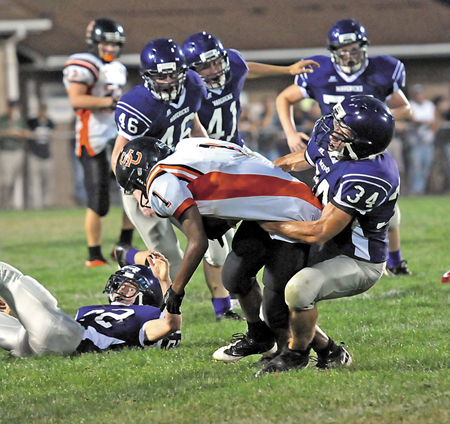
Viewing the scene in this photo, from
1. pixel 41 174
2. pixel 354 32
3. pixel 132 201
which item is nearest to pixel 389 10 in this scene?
pixel 41 174

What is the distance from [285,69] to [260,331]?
2803 millimetres

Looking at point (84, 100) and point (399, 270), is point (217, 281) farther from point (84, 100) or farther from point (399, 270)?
point (84, 100)

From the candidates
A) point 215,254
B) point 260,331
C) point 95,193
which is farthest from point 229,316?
point 95,193

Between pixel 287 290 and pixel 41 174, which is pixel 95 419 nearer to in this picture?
pixel 287 290

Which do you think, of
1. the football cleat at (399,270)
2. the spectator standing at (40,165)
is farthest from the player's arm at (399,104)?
the spectator standing at (40,165)

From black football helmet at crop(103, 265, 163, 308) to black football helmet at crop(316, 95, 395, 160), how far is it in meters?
1.61

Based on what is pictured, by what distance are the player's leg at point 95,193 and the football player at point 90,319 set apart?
2785mm

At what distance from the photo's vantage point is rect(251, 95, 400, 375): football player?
3730 millimetres

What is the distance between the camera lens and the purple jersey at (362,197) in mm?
3701

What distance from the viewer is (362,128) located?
3.73 m

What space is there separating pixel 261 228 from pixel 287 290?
0.40m

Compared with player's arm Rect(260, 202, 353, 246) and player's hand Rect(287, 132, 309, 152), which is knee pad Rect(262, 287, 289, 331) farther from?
player's hand Rect(287, 132, 309, 152)

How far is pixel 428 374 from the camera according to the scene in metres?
3.68

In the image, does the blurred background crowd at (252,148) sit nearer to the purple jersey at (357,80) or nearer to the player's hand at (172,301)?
the purple jersey at (357,80)
